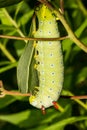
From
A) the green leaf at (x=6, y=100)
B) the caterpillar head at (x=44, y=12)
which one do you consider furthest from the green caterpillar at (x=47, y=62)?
the green leaf at (x=6, y=100)

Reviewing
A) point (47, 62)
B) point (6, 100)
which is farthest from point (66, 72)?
point (47, 62)

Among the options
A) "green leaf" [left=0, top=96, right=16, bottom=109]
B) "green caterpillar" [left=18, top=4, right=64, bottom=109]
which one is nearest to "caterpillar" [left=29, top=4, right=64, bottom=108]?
"green caterpillar" [left=18, top=4, right=64, bottom=109]

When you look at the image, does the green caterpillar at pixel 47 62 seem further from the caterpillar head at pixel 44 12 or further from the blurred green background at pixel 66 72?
the blurred green background at pixel 66 72

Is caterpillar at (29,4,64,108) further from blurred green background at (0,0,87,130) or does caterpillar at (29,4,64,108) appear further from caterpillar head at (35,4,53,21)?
blurred green background at (0,0,87,130)

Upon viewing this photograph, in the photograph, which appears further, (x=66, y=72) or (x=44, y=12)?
(x=66, y=72)

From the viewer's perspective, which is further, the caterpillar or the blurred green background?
the blurred green background

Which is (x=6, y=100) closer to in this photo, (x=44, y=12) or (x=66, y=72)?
(x=66, y=72)

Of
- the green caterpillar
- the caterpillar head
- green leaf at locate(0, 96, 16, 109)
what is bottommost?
green leaf at locate(0, 96, 16, 109)
